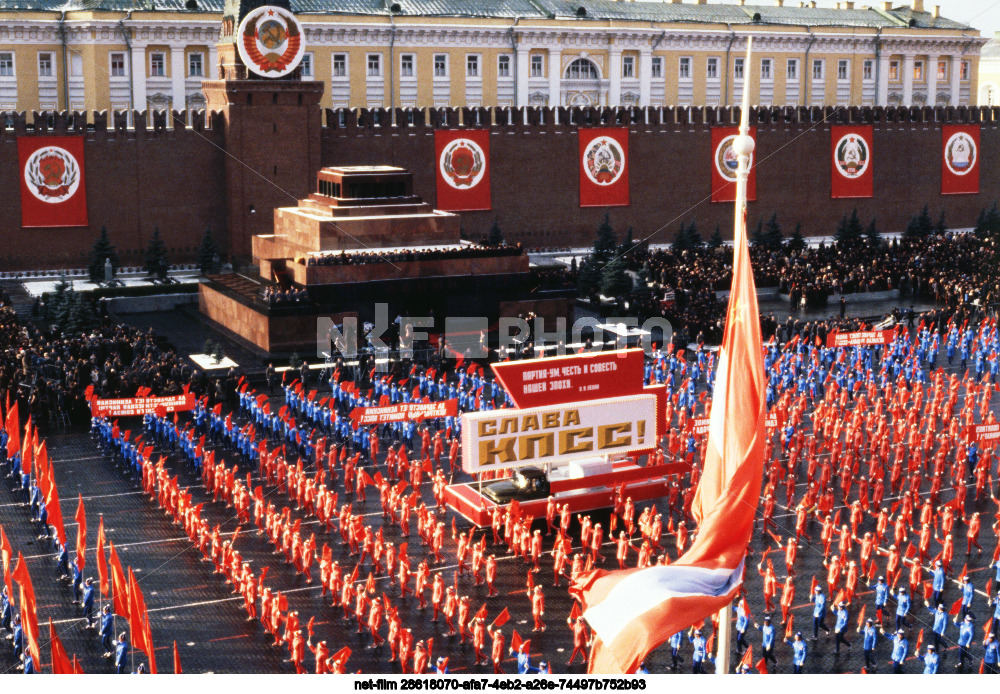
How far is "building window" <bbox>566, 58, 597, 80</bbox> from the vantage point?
69.3 meters

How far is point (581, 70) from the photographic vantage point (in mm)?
69812

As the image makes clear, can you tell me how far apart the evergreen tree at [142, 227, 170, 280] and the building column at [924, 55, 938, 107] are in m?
45.5

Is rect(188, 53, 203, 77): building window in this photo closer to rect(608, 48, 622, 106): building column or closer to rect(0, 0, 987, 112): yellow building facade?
rect(0, 0, 987, 112): yellow building facade

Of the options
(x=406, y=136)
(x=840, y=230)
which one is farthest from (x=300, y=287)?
(x=840, y=230)

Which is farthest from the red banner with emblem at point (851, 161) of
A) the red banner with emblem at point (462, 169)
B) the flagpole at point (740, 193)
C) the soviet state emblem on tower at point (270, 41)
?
the flagpole at point (740, 193)

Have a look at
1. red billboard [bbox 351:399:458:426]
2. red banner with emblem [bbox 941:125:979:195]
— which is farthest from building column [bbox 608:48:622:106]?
red billboard [bbox 351:399:458:426]

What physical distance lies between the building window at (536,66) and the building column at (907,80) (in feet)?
68.9

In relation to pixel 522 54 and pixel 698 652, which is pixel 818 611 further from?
pixel 522 54

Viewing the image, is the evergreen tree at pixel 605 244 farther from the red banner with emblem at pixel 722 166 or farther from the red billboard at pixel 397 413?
the red billboard at pixel 397 413

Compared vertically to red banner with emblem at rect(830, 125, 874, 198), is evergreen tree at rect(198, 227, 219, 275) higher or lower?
lower

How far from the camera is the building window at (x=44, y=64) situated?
61.5m

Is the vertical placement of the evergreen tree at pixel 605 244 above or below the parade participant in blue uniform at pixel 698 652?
above

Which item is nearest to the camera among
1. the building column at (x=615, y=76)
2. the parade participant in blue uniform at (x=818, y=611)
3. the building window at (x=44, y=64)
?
the parade participant in blue uniform at (x=818, y=611)

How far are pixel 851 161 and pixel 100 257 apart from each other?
31.3 metres
